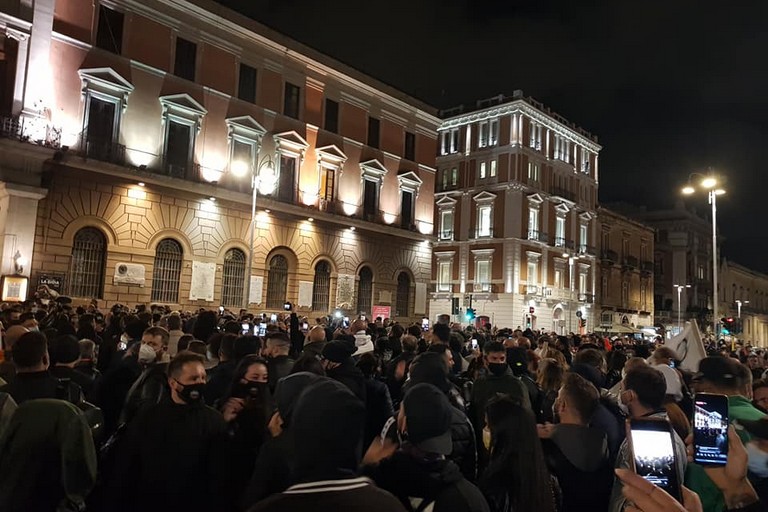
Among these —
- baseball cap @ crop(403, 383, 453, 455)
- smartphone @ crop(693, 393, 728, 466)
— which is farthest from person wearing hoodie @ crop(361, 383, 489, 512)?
smartphone @ crop(693, 393, 728, 466)

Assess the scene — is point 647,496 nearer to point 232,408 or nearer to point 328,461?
point 328,461

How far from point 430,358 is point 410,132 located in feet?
99.9

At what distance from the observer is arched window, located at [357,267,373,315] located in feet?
99.8

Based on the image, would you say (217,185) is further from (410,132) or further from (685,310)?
(685,310)

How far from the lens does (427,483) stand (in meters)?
2.53

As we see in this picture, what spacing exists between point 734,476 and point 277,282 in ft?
→ 82.1

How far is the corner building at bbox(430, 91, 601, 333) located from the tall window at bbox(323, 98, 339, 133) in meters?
17.9

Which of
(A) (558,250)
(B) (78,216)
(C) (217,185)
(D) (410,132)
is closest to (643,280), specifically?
(A) (558,250)

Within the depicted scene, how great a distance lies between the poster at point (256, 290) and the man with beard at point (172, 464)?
72.1ft

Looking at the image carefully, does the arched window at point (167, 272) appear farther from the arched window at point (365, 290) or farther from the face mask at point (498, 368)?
the face mask at point (498, 368)

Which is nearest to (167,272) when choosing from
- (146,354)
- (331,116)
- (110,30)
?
(110,30)

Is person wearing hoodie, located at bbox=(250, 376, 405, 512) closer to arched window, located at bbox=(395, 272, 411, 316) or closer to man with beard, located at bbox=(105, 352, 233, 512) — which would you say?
man with beard, located at bbox=(105, 352, 233, 512)

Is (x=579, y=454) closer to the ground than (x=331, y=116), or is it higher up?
closer to the ground

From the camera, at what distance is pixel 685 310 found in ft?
216
